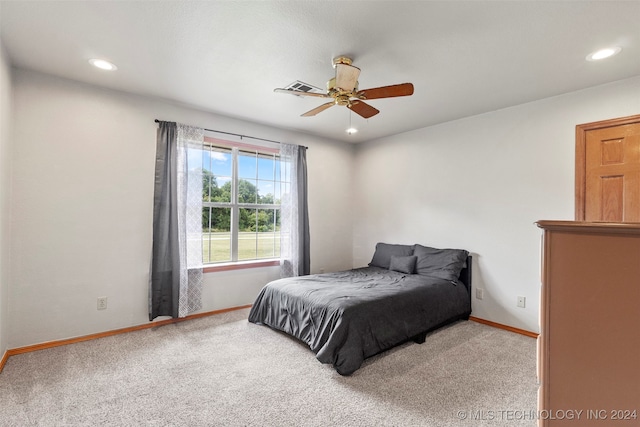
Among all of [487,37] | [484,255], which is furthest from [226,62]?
[484,255]

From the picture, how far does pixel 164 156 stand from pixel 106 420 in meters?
2.45

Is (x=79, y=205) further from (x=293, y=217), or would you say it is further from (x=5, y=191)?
(x=293, y=217)

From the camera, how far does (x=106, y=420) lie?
176 centimetres

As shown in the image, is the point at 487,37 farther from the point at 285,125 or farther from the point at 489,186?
the point at 285,125

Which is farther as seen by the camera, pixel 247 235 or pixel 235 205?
pixel 247 235

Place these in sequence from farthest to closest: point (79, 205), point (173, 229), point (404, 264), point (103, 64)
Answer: point (404, 264), point (173, 229), point (79, 205), point (103, 64)

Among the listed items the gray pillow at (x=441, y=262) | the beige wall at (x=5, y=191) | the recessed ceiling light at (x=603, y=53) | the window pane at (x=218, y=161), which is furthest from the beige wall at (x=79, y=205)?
the recessed ceiling light at (x=603, y=53)

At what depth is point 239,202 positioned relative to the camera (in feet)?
13.2

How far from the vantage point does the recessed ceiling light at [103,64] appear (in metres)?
2.45

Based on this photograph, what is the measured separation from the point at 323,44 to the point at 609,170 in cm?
282

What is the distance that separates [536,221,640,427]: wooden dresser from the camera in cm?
82

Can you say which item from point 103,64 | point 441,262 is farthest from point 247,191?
point 441,262

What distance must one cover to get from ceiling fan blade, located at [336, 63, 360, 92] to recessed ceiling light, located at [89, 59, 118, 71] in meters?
1.95

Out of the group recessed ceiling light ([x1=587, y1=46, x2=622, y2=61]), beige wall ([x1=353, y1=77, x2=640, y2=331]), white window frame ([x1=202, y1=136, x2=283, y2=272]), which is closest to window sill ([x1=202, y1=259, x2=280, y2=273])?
white window frame ([x1=202, y1=136, x2=283, y2=272])
